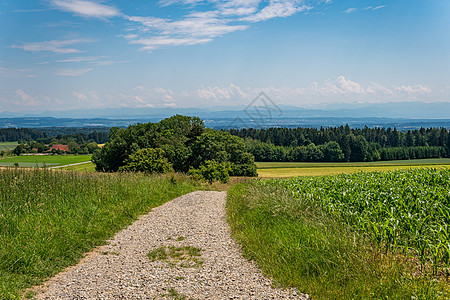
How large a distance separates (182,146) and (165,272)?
49.0m

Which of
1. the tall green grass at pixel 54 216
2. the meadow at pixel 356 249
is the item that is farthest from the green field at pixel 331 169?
the meadow at pixel 356 249

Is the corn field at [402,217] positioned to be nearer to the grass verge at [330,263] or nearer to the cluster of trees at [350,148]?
the grass verge at [330,263]

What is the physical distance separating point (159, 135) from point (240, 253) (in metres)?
54.1

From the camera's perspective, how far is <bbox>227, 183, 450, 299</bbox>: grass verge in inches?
209

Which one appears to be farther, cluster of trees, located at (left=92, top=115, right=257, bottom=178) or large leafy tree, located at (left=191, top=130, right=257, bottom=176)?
cluster of trees, located at (left=92, top=115, right=257, bottom=178)

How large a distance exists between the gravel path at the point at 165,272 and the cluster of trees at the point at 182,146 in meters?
38.3

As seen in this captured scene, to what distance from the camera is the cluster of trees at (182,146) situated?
2126 inches

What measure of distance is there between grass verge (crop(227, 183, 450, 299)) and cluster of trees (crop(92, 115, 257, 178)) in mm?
39641

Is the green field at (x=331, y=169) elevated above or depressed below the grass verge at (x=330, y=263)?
below

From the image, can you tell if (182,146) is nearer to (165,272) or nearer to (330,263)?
(165,272)

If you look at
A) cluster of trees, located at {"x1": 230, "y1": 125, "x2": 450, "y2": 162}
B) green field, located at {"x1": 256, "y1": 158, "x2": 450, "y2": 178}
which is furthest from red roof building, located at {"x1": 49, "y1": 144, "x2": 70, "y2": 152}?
green field, located at {"x1": 256, "y1": 158, "x2": 450, "y2": 178}

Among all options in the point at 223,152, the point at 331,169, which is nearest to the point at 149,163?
the point at 223,152

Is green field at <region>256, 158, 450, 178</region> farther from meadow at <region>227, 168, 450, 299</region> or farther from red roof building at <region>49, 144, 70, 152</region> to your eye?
red roof building at <region>49, 144, 70, 152</region>

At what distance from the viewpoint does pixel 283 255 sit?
7.47 meters
